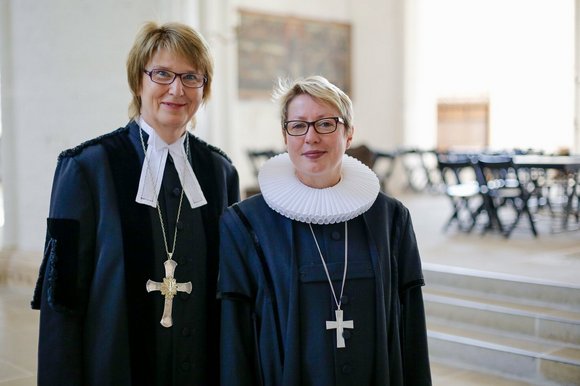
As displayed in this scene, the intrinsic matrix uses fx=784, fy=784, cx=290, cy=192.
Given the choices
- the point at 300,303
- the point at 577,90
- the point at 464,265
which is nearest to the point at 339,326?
the point at 300,303

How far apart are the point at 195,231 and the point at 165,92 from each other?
0.45 meters

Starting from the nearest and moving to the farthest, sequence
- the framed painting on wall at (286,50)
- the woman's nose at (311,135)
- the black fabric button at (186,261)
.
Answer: the woman's nose at (311,135) < the black fabric button at (186,261) < the framed painting on wall at (286,50)

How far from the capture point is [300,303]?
2256mm

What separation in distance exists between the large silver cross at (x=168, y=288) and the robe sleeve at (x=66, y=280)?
8.1 inches

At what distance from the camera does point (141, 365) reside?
8.02 ft

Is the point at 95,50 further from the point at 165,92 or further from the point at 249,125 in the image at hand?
the point at 249,125

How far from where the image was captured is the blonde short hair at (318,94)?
7.39ft

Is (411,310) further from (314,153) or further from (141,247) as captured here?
(141,247)

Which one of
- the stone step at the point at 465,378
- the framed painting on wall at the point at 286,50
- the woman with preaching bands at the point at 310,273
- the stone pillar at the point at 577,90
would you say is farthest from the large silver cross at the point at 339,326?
the framed painting on wall at the point at 286,50

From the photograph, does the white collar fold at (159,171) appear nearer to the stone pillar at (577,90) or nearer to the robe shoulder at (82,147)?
the robe shoulder at (82,147)

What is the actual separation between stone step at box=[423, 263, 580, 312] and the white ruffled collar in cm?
348

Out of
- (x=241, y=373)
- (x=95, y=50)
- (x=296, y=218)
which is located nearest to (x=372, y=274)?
(x=296, y=218)

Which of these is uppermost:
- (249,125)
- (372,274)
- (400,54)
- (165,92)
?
(400,54)

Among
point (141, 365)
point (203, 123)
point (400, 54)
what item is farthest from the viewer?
point (400, 54)
